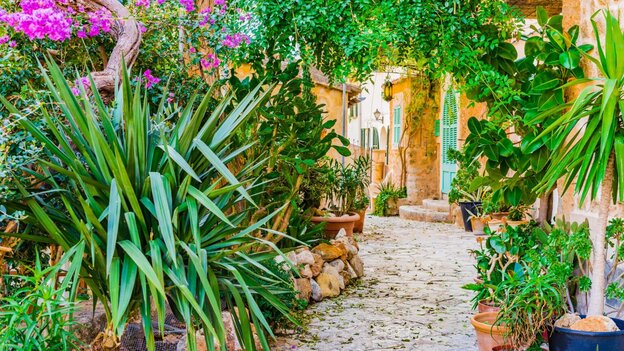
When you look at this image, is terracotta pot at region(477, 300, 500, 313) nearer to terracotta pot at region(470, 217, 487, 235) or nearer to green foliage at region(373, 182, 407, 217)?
terracotta pot at region(470, 217, 487, 235)

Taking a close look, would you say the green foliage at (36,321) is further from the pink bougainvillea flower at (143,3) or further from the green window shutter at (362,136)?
the green window shutter at (362,136)

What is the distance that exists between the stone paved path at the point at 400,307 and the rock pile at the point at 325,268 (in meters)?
0.11

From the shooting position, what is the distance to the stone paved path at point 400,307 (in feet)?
13.5

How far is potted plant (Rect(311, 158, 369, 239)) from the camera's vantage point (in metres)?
7.45

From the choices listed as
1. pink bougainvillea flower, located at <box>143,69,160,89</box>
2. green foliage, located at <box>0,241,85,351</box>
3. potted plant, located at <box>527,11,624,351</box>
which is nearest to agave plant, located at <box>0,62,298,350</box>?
green foliage, located at <box>0,241,85,351</box>

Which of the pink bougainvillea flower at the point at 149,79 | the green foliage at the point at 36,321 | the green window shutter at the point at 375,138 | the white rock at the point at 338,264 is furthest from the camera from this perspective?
the green window shutter at the point at 375,138

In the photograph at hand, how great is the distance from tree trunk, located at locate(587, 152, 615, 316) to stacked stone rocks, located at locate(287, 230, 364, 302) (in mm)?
2327

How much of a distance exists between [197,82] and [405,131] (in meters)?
8.69

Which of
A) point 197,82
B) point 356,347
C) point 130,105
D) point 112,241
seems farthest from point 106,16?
point 356,347

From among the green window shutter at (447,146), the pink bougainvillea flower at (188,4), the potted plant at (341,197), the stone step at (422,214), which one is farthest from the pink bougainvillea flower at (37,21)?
the stone step at (422,214)

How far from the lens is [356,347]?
13.1 feet

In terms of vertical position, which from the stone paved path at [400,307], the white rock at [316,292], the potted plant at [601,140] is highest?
the potted plant at [601,140]

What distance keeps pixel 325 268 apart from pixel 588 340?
291 centimetres

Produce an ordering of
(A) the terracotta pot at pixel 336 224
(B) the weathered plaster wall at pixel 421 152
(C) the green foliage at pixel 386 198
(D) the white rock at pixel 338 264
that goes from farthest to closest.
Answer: (C) the green foliage at pixel 386 198 < (B) the weathered plaster wall at pixel 421 152 < (A) the terracotta pot at pixel 336 224 < (D) the white rock at pixel 338 264
